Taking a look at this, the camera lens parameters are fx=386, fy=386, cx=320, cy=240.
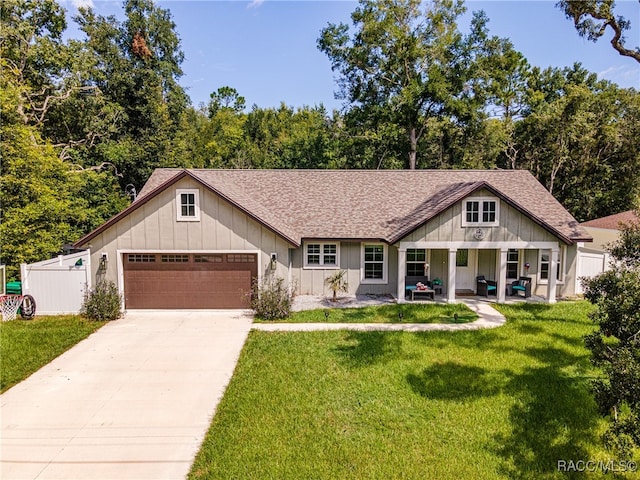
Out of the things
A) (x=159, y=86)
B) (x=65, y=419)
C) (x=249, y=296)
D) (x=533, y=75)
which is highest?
(x=533, y=75)

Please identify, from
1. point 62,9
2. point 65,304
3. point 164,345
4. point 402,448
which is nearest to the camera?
point 402,448

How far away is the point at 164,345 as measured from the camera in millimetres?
11547

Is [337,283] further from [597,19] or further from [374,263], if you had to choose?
[597,19]

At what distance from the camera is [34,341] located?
11617mm

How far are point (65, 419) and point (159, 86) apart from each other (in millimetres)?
28600

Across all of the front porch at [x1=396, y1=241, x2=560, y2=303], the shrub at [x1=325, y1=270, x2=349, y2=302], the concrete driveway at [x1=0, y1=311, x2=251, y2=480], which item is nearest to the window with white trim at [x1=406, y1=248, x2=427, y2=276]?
the front porch at [x1=396, y1=241, x2=560, y2=303]

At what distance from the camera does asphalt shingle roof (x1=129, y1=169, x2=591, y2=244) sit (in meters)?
15.6

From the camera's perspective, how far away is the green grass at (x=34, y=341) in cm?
980

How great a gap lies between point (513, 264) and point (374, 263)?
6.24 m

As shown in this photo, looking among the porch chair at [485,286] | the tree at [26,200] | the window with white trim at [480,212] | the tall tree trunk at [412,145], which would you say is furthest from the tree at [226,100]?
the porch chair at [485,286]

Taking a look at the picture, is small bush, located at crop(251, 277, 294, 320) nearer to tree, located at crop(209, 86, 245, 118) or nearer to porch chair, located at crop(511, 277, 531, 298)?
porch chair, located at crop(511, 277, 531, 298)

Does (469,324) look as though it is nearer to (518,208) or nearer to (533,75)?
(518,208)

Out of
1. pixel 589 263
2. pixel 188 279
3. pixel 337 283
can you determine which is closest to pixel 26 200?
pixel 188 279

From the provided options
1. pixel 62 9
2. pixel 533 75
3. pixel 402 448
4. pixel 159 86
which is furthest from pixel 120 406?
pixel 533 75
